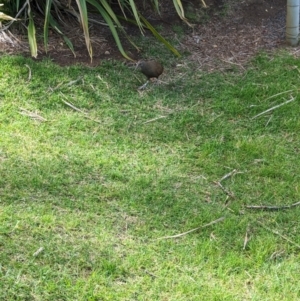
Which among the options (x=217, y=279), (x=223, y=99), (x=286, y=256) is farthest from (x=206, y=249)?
(x=223, y=99)

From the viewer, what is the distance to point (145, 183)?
3340 mm

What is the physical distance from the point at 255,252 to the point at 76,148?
132 centimetres

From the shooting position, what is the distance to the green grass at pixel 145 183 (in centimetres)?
275

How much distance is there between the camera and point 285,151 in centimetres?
367

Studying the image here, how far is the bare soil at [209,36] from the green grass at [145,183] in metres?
0.22

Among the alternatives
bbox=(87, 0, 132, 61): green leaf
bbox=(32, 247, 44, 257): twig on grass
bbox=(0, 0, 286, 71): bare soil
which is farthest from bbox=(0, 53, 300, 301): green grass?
bbox=(0, 0, 286, 71): bare soil

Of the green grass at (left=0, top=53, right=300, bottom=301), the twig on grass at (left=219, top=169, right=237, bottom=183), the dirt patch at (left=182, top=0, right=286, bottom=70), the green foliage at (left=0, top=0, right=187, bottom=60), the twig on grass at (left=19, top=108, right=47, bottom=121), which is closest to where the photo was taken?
the green grass at (left=0, top=53, right=300, bottom=301)

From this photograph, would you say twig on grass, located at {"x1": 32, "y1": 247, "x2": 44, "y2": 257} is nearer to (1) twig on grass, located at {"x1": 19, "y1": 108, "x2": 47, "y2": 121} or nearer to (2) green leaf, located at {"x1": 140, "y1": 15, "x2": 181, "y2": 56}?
(1) twig on grass, located at {"x1": 19, "y1": 108, "x2": 47, "y2": 121}

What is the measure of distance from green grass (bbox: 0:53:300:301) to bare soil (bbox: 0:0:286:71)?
22 centimetres

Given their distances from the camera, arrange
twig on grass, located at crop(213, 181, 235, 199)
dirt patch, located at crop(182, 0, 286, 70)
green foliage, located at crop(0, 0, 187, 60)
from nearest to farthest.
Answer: twig on grass, located at crop(213, 181, 235, 199), green foliage, located at crop(0, 0, 187, 60), dirt patch, located at crop(182, 0, 286, 70)

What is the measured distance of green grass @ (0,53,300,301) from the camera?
9.03ft

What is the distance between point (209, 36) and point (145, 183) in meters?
2.15

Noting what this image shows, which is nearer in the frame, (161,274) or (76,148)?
(161,274)

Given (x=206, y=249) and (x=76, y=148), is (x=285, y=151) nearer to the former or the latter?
(x=206, y=249)
